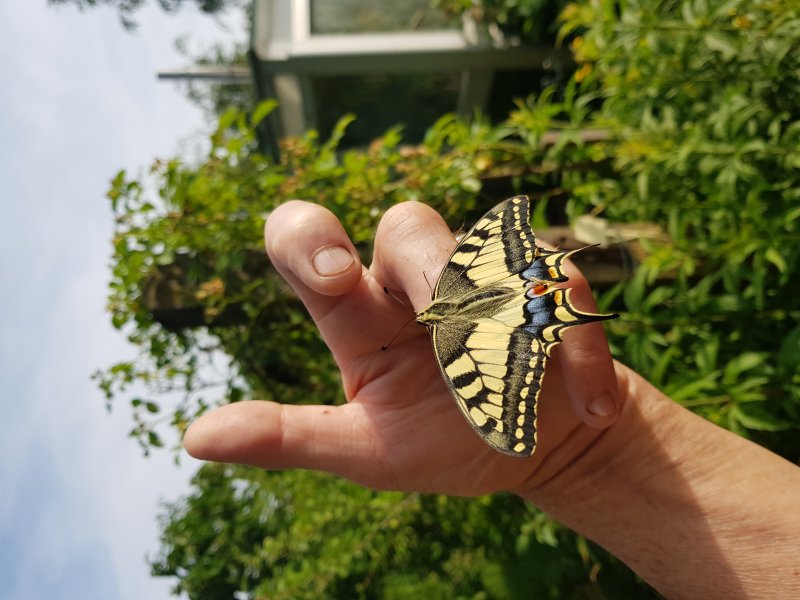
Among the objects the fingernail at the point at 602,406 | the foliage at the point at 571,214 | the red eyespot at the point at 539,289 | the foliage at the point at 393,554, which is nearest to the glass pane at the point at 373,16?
the foliage at the point at 571,214

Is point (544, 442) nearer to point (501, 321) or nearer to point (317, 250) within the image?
point (501, 321)

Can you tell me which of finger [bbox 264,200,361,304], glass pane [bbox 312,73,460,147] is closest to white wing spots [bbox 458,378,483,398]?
finger [bbox 264,200,361,304]

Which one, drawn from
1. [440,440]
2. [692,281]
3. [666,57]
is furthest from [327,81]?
[440,440]

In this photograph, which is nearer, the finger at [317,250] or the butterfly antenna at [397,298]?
the finger at [317,250]

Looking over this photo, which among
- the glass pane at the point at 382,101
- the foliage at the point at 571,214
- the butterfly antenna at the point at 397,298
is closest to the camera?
the butterfly antenna at the point at 397,298

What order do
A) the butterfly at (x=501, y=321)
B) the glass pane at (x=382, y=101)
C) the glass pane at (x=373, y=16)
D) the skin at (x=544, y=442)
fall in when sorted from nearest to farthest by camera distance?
the butterfly at (x=501, y=321), the skin at (x=544, y=442), the glass pane at (x=373, y=16), the glass pane at (x=382, y=101)

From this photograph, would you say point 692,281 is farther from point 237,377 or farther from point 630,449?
point 237,377

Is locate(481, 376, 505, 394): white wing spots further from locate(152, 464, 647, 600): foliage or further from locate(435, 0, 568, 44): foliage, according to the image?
locate(435, 0, 568, 44): foliage

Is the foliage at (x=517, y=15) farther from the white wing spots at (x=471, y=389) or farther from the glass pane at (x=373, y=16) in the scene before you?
the white wing spots at (x=471, y=389)
